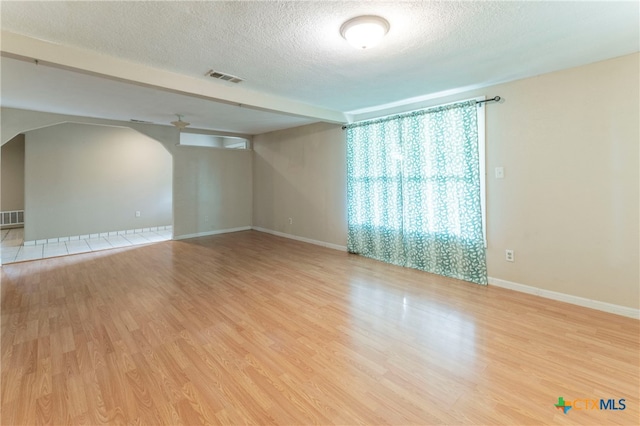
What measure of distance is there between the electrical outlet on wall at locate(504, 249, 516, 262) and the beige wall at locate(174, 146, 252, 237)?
5.66 m

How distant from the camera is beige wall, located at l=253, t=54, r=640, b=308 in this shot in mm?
2572

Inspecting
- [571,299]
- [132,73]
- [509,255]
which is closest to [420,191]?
[509,255]

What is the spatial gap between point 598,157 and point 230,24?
3412 millimetres

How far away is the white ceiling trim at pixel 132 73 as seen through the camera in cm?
209

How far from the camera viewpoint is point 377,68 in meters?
2.78

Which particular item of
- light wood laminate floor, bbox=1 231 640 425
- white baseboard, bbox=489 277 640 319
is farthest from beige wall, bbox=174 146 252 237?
white baseboard, bbox=489 277 640 319

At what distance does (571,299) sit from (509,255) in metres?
0.66

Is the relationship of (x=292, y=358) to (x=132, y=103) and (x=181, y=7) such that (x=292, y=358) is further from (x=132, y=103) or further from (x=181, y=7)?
(x=132, y=103)

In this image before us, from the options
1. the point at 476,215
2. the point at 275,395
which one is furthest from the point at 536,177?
the point at 275,395

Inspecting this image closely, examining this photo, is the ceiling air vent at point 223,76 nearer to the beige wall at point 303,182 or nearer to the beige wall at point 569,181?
the beige wall at point 303,182

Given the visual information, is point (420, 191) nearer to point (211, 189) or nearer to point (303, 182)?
point (303, 182)

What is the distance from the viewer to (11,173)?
264 inches

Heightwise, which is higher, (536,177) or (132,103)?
(132,103)

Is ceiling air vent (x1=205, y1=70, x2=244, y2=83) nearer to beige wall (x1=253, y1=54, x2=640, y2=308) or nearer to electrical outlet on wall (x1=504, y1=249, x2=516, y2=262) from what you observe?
beige wall (x1=253, y1=54, x2=640, y2=308)
